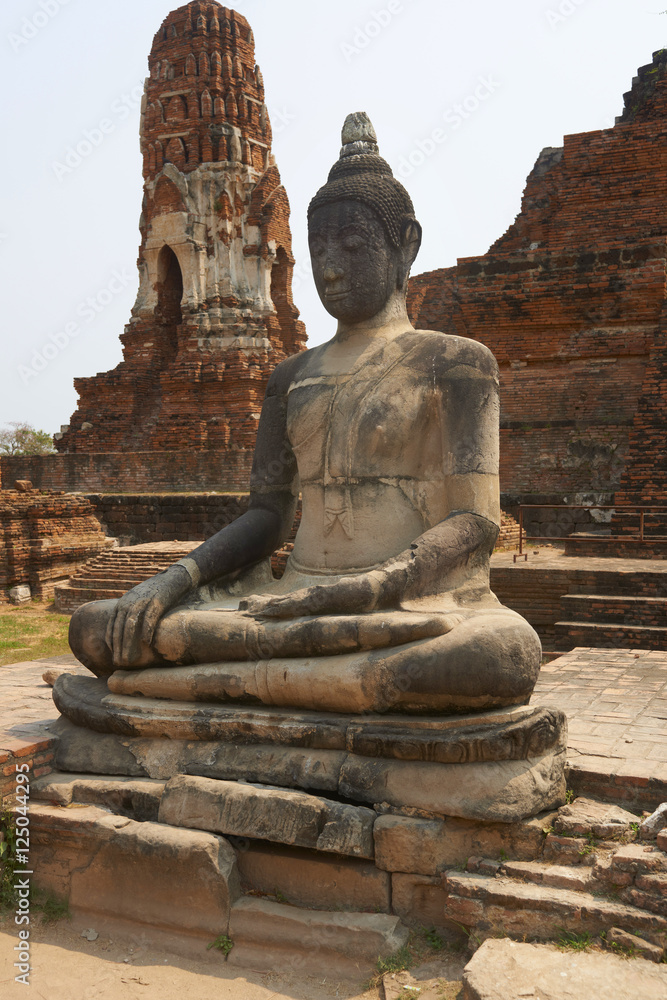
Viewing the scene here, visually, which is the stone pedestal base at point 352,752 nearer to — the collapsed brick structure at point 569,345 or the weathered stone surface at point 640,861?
the weathered stone surface at point 640,861

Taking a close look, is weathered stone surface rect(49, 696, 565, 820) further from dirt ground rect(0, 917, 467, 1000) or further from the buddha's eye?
the buddha's eye

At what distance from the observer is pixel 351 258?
151 inches

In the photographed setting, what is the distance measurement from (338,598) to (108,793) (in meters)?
1.23

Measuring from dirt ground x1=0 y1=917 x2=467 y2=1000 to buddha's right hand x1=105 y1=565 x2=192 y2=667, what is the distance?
109cm

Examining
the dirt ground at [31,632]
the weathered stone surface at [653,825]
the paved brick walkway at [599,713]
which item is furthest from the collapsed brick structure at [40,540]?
the weathered stone surface at [653,825]

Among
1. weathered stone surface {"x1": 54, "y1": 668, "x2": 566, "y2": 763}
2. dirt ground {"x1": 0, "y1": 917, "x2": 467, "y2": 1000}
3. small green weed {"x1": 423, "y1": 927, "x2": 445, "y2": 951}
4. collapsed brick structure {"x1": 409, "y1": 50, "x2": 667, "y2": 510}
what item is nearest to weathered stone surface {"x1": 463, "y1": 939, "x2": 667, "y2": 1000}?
dirt ground {"x1": 0, "y1": 917, "x2": 467, "y2": 1000}

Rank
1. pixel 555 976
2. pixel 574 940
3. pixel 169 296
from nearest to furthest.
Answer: pixel 555 976 < pixel 574 940 < pixel 169 296

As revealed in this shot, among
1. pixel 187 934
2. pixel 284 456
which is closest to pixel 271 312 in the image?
pixel 284 456

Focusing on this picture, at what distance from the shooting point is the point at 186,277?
21.7m

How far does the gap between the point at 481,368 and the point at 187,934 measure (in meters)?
2.51

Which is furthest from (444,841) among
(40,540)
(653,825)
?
(40,540)

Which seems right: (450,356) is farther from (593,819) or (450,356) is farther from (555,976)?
(555,976)

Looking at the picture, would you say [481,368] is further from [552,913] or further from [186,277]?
[186,277]

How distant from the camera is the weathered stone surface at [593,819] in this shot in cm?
295
